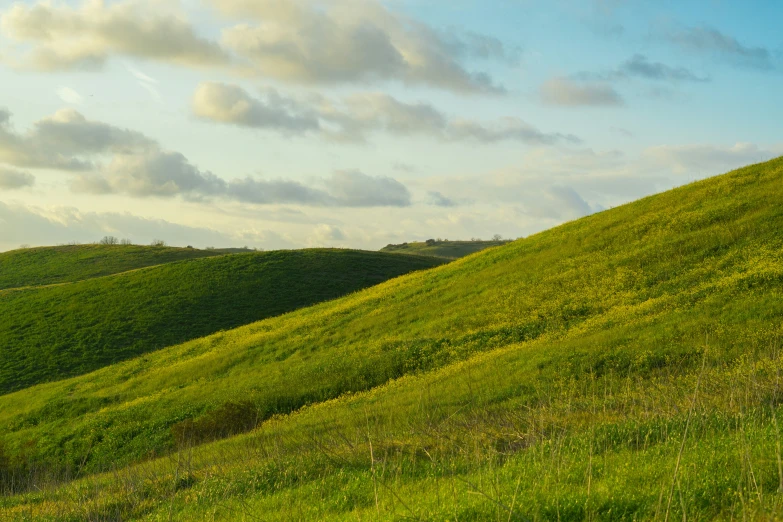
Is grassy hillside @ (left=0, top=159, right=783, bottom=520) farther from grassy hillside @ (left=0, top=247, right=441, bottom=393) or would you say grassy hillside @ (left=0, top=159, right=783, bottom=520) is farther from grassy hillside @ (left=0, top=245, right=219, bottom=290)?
grassy hillside @ (left=0, top=245, right=219, bottom=290)

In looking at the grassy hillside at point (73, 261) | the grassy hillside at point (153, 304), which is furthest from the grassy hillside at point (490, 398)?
the grassy hillside at point (73, 261)

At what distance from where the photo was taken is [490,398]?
24.6 m

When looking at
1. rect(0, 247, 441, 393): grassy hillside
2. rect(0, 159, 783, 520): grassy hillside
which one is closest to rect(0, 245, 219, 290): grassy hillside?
rect(0, 247, 441, 393): grassy hillside

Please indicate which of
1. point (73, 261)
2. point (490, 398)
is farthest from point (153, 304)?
point (490, 398)

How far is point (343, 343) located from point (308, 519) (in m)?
31.7

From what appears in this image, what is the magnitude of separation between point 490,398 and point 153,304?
54735 millimetres

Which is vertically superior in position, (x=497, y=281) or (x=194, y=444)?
(x=497, y=281)

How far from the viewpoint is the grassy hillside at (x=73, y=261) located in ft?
336

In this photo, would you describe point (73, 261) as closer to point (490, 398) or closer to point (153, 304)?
point (153, 304)

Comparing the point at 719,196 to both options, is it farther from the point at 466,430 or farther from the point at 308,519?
the point at 308,519

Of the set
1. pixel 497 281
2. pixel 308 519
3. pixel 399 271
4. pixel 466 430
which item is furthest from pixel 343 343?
pixel 399 271

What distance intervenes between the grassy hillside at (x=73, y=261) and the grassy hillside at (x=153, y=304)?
16.5 m

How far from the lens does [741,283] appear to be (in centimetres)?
3269

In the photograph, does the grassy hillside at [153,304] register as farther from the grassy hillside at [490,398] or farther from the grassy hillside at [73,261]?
the grassy hillside at [73,261]
